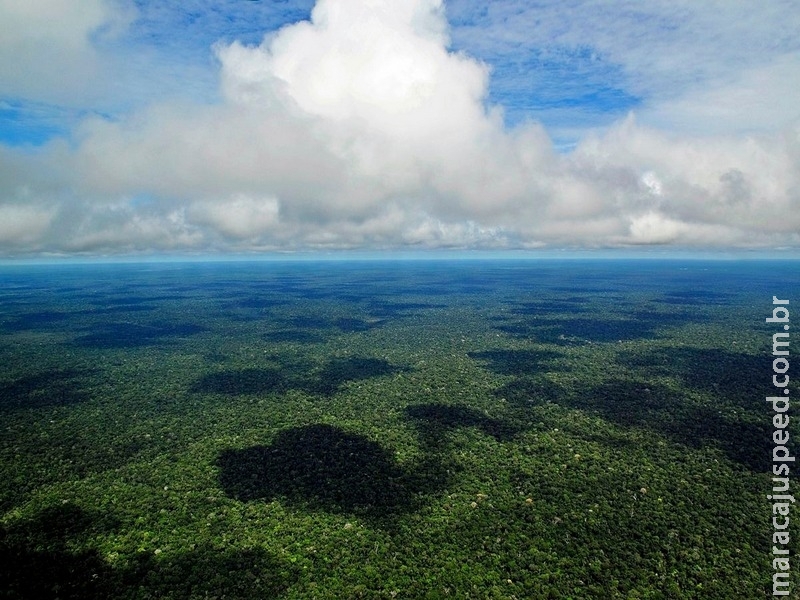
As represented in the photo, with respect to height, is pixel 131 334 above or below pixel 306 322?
above

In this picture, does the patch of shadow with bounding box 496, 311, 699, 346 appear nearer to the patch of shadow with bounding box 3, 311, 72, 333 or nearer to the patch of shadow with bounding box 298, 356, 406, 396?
the patch of shadow with bounding box 298, 356, 406, 396

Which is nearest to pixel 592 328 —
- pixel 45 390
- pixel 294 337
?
pixel 294 337

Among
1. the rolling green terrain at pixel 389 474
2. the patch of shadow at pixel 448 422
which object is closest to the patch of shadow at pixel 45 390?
the rolling green terrain at pixel 389 474

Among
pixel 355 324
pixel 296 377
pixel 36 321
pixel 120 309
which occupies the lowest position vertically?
pixel 296 377

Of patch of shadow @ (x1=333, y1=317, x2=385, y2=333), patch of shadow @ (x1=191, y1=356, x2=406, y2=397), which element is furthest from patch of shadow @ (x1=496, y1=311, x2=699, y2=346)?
patch of shadow @ (x1=191, y1=356, x2=406, y2=397)

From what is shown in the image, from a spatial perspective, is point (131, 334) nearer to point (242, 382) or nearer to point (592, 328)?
point (242, 382)
